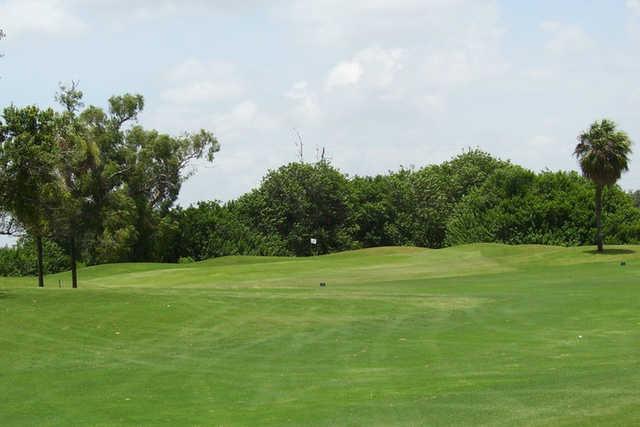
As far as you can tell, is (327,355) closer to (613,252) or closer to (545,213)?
(613,252)

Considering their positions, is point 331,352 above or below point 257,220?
below

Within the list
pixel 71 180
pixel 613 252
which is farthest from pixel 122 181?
pixel 613 252

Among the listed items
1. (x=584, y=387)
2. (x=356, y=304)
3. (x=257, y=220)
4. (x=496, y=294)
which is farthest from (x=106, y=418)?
(x=257, y=220)

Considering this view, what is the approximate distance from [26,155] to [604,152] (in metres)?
33.6

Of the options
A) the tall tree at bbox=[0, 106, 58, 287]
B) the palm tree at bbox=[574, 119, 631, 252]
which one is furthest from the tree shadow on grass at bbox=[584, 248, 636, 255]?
the tall tree at bbox=[0, 106, 58, 287]

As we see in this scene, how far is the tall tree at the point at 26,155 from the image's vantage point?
30812 millimetres

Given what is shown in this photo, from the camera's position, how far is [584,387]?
46.9 feet

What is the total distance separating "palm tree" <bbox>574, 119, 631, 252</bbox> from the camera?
171ft

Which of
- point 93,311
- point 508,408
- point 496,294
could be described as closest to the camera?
point 508,408

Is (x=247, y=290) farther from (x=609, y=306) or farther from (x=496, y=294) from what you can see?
(x=609, y=306)

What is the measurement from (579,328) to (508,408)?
11.5 m

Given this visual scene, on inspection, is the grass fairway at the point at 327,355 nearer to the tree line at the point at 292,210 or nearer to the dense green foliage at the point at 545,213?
the tree line at the point at 292,210

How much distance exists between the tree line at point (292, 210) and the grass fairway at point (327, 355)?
36495mm

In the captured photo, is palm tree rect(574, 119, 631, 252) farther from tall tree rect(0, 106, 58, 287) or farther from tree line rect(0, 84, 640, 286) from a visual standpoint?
tall tree rect(0, 106, 58, 287)
